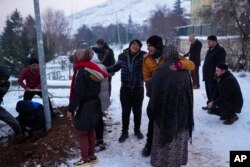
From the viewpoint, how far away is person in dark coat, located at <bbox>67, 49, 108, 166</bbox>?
14.9 ft

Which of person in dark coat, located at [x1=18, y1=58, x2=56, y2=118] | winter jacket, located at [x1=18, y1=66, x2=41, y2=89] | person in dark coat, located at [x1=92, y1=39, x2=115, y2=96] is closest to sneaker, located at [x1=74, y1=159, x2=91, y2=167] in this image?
person in dark coat, located at [x1=18, y1=58, x2=56, y2=118]

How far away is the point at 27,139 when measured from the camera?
627 cm

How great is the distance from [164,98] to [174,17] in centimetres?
4696

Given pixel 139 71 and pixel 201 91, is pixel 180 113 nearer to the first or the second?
pixel 139 71

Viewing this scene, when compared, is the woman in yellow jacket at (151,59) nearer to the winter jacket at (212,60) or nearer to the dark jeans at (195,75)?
the winter jacket at (212,60)

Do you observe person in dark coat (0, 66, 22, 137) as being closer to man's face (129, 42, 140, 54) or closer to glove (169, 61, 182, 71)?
man's face (129, 42, 140, 54)

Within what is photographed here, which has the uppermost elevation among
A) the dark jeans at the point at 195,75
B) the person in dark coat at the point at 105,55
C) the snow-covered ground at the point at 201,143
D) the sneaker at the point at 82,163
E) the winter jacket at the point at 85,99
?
the person in dark coat at the point at 105,55

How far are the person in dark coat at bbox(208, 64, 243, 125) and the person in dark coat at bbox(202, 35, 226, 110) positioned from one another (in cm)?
73

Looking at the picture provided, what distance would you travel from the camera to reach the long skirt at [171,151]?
4.28 m

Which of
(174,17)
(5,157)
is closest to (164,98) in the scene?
(5,157)

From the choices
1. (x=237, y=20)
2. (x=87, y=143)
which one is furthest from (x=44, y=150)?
(x=237, y=20)

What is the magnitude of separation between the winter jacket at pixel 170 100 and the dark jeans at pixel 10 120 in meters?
3.08

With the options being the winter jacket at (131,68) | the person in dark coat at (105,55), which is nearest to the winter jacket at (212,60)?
the person in dark coat at (105,55)

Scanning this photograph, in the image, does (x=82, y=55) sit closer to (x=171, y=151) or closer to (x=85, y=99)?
(x=85, y=99)
